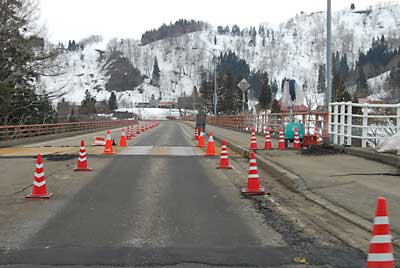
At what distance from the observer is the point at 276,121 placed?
26.5 m

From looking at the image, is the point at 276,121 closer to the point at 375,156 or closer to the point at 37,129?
the point at 375,156

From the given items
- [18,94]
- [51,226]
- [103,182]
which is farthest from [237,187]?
[18,94]

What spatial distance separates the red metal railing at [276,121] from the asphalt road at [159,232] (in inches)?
355

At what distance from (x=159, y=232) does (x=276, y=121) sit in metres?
21.2

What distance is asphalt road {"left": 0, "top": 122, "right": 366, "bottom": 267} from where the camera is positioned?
16.1ft

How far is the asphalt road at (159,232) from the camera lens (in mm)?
4902

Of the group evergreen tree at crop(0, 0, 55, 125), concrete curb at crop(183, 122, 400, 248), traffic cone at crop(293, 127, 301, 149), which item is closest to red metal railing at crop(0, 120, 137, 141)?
evergreen tree at crop(0, 0, 55, 125)

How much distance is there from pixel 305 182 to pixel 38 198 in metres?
5.22

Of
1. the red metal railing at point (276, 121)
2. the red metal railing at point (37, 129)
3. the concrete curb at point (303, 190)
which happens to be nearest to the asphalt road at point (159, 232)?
the concrete curb at point (303, 190)

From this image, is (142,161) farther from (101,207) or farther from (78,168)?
(101,207)

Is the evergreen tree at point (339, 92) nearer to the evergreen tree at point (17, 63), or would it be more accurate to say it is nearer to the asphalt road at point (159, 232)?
the evergreen tree at point (17, 63)

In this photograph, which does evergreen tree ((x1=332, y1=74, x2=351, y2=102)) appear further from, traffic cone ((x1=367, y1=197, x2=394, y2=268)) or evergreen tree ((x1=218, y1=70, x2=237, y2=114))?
evergreen tree ((x1=218, y1=70, x2=237, y2=114))

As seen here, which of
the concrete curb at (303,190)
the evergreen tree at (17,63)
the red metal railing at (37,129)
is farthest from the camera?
the evergreen tree at (17,63)

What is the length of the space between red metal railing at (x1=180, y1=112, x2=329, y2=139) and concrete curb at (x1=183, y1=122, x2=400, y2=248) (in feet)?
15.7
